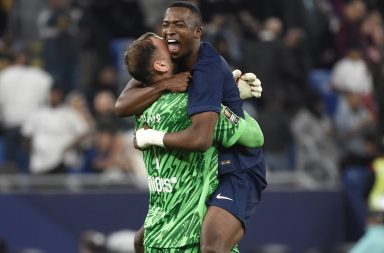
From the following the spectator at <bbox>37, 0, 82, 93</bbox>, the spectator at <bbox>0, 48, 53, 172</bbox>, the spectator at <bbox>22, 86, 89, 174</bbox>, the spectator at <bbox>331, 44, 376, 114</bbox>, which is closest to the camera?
the spectator at <bbox>22, 86, 89, 174</bbox>

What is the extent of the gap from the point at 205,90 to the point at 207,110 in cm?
12

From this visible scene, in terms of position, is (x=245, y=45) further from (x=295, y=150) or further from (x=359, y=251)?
(x=359, y=251)

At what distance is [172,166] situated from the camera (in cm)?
750

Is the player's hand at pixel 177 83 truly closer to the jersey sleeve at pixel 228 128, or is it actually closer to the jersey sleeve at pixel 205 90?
the jersey sleeve at pixel 205 90

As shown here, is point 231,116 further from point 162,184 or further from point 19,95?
point 19,95

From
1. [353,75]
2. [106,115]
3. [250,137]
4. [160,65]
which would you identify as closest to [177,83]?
[160,65]

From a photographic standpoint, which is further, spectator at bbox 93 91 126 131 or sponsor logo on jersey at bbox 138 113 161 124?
spectator at bbox 93 91 126 131

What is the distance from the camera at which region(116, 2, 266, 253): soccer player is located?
24.0ft

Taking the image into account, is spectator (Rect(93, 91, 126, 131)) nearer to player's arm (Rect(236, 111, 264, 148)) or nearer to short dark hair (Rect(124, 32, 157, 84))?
player's arm (Rect(236, 111, 264, 148))

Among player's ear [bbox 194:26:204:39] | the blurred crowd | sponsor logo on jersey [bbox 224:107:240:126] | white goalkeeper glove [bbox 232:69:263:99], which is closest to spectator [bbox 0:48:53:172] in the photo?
the blurred crowd

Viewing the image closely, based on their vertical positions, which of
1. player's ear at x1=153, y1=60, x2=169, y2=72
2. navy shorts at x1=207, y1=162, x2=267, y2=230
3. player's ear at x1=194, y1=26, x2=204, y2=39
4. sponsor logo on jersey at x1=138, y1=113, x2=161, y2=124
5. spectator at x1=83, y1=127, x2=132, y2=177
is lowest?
spectator at x1=83, y1=127, x2=132, y2=177

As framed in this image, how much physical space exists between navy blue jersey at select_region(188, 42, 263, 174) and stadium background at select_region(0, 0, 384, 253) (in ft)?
22.3

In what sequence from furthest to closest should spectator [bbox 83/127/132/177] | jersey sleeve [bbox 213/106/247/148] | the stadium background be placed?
spectator [bbox 83/127/132/177], the stadium background, jersey sleeve [bbox 213/106/247/148]

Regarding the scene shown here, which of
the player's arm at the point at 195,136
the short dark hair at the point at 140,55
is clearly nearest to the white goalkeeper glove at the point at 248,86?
the player's arm at the point at 195,136
